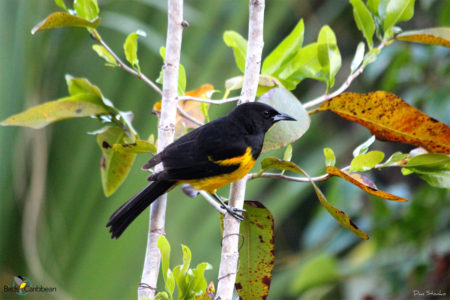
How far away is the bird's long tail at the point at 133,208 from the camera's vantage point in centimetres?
178

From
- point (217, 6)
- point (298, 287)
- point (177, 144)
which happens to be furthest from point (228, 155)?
point (298, 287)

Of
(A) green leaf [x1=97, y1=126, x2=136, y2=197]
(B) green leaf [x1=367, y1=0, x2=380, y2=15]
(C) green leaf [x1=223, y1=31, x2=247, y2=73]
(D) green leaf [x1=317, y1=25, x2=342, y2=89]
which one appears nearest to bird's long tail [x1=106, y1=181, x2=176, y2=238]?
(A) green leaf [x1=97, y1=126, x2=136, y2=197]

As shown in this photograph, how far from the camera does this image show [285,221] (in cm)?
531

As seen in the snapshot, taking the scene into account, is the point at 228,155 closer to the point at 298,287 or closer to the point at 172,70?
the point at 172,70

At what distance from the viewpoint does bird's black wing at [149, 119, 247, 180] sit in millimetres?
1960

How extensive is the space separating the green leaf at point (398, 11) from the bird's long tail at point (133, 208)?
3.14 feet

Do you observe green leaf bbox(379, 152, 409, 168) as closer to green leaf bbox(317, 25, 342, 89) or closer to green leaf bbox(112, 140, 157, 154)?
green leaf bbox(317, 25, 342, 89)

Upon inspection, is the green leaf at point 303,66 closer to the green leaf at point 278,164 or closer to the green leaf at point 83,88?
the green leaf at point 278,164

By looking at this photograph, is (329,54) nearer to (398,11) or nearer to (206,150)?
(398,11)

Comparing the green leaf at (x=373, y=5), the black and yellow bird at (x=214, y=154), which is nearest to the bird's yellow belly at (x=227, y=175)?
the black and yellow bird at (x=214, y=154)

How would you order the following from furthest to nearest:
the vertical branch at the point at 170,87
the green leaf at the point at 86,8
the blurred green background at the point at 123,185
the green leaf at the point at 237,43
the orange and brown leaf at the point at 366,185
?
1. the blurred green background at the point at 123,185
2. the green leaf at the point at 237,43
3. the green leaf at the point at 86,8
4. the vertical branch at the point at 170,87
5. the orange and brown leaf at the point at 366,185

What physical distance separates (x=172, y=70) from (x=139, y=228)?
3.98ft

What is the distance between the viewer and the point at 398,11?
1738mm

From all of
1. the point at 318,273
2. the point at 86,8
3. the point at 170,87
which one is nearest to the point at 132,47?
the point at 86,8
